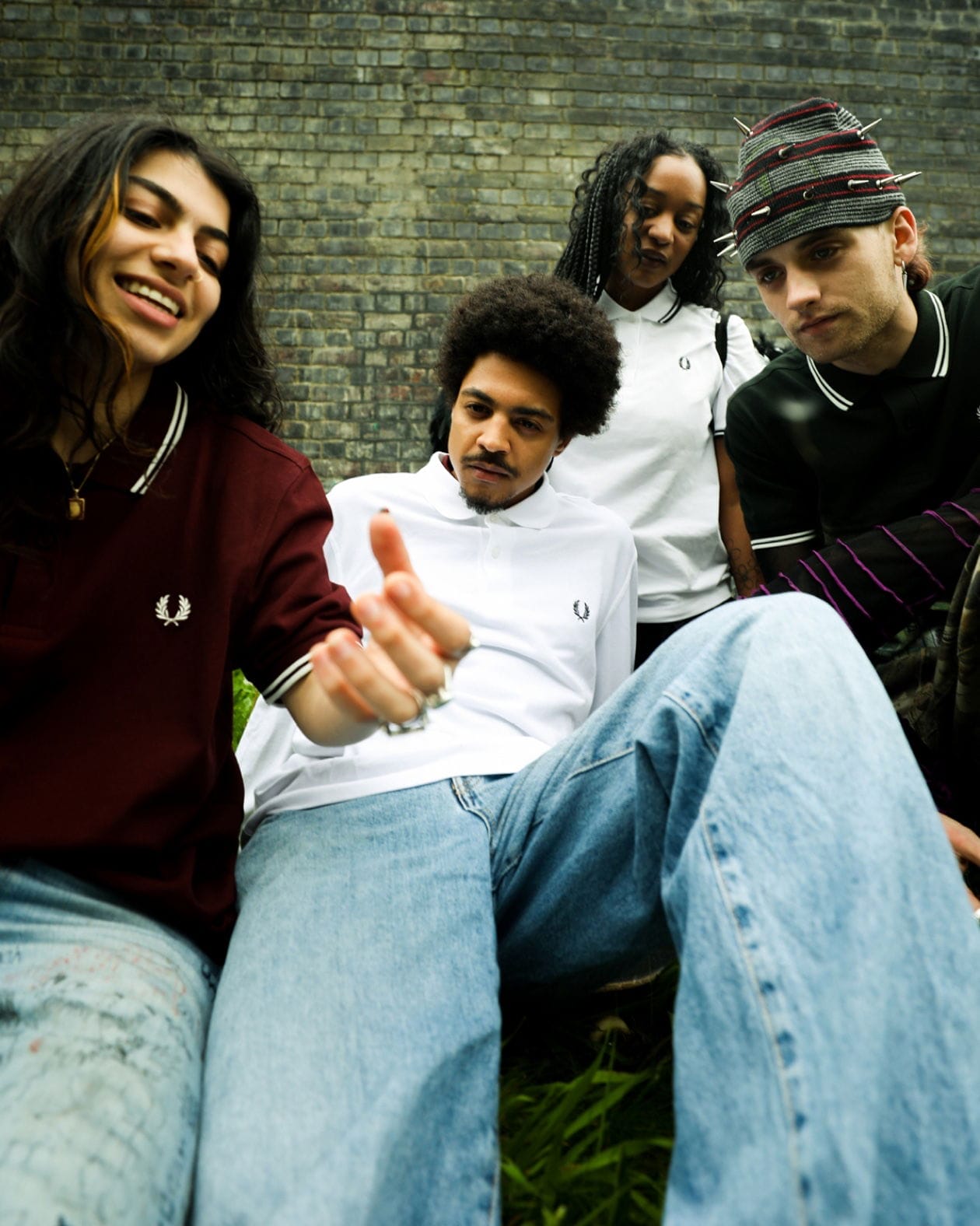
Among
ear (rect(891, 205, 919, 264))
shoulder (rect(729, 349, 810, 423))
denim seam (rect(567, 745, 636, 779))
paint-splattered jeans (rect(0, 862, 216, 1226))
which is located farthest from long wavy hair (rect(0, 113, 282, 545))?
ear (rect(891, 205, 919, 264))

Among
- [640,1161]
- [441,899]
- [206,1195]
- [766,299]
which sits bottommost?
[640,1161]

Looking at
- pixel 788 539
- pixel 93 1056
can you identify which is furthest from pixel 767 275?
pixel 93 1056

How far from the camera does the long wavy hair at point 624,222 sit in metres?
3.28

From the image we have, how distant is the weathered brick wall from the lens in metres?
8.90

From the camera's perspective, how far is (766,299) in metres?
2.68

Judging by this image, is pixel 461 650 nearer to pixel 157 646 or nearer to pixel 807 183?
pixel 157 646

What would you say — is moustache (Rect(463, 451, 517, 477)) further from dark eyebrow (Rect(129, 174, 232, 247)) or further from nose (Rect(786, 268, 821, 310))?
dark eyebrow (Rect(129, 174, 232, 247))

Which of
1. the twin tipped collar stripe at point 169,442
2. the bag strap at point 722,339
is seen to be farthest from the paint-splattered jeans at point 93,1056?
the bag strap at point 722,339

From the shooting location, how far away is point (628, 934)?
1616mm

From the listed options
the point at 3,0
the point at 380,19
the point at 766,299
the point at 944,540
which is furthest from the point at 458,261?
the point at 944,540

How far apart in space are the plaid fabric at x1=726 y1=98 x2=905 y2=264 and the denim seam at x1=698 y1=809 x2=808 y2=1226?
5.60 ft

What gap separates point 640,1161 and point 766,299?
6.48ft

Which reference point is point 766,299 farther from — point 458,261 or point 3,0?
point 3,0

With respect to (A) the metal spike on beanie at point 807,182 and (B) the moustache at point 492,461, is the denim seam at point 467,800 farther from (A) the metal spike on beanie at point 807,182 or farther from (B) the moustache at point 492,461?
(A) the metal spike on beanie at point 807,182
